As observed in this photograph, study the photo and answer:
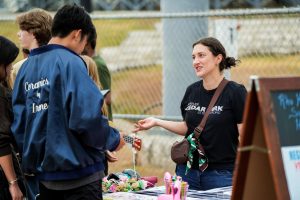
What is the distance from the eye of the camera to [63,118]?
201 inches

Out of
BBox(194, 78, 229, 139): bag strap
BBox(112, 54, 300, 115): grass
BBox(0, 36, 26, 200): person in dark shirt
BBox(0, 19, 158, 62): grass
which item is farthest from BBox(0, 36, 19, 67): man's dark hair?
BBox(0, 19, 158, 62): grass

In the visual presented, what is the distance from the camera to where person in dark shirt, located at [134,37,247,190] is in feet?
20.9

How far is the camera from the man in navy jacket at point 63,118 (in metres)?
5.04

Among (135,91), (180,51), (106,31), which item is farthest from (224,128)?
(135,91)

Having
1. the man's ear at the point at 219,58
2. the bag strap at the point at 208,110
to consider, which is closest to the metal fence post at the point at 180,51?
the man's ear at the point at 219,58

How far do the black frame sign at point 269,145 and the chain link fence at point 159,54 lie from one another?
3954mm

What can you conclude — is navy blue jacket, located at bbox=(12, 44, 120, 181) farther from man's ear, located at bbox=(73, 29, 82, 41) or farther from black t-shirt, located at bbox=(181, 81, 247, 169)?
black t-shirt, located at bbox=(181, 81, 247, 169)

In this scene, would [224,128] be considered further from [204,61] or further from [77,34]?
[77,34]

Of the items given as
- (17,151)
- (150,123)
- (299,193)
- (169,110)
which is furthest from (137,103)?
(299,193)

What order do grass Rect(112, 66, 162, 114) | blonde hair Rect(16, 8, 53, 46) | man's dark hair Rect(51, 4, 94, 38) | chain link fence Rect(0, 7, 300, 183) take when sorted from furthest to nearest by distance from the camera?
grass Rect(112, 66, 162, 114) < chain link fence Rect(0, 7, 300, 183) < blonde hair Rect(16, 8, 53, 46) < man's dark hair Rect(51, 4, 94, 38)

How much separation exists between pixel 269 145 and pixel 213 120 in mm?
1834

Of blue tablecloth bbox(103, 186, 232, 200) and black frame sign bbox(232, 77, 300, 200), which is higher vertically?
black frame sign bbox(232, 77, 300, 200)

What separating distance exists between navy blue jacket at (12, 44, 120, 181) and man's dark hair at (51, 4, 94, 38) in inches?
4.6

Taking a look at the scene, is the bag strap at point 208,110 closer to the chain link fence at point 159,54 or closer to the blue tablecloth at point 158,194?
the blue tablecloth at point 158,194
